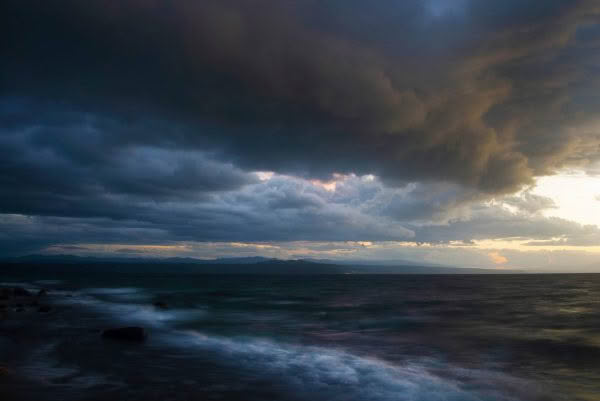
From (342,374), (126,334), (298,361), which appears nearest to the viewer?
(342,374)

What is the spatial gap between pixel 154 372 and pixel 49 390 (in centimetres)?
448

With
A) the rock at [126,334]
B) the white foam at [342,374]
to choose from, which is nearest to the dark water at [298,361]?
the white foam at [342,374]

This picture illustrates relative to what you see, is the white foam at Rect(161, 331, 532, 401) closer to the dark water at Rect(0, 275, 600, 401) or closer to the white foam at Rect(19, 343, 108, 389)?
the dark water at Rect(0, 275, 600, 401)

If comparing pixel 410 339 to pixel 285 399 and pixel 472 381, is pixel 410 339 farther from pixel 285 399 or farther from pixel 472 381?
pixel 285 399

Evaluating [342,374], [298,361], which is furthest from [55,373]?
[342,374]

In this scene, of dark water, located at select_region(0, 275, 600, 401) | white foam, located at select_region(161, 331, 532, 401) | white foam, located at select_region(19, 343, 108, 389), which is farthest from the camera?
white foam, located at select_region(161, 331, 532, 401)

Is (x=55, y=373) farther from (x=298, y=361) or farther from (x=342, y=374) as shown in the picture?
(x=342, y=374)

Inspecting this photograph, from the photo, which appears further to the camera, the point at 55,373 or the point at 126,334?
the point at 126,334

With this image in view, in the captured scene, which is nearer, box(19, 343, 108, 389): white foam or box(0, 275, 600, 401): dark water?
box(19, 343, 108, 389): white foam

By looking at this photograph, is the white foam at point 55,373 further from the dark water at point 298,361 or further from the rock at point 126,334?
the rock at point 126,334

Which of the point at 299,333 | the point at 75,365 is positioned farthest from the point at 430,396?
the point at 299,333

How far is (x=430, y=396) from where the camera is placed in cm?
1728

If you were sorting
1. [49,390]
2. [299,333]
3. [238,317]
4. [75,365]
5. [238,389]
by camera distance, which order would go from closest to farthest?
[49,390], [238,389], [75,365], [299,333], [238,317]

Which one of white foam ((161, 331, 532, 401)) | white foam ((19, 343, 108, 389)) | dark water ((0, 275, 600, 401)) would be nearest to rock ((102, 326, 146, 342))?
dark water ((0, 275, 600, 401))
